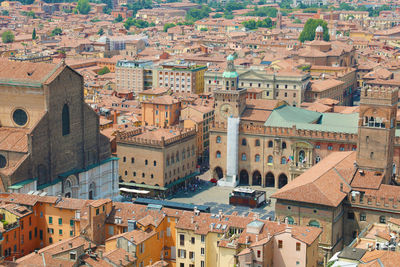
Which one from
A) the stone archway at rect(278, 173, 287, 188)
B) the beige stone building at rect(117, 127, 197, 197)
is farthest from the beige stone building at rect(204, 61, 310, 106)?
the beige stone building at rect(117, 127, 197, 197)

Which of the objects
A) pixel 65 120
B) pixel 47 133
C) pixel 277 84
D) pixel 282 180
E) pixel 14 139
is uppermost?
pixel 65 120

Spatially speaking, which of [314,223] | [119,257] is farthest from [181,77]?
[119,257]

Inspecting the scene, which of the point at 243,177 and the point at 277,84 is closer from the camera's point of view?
the point at 243,177

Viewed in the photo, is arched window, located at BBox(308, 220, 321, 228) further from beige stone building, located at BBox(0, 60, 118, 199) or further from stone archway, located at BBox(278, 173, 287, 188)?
stone archway, located at BBox(278, 173, 287, 188)

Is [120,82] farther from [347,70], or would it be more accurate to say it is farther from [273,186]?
[273,186]

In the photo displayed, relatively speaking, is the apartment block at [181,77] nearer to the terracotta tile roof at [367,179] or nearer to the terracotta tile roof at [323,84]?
the terracotta tile roof at [323,84]

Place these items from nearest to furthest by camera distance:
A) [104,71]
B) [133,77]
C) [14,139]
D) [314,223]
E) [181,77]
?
[314,223], [14,139], [181,77], [133,77], [104,71]

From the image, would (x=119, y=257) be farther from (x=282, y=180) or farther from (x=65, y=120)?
(x=282, y=180)
